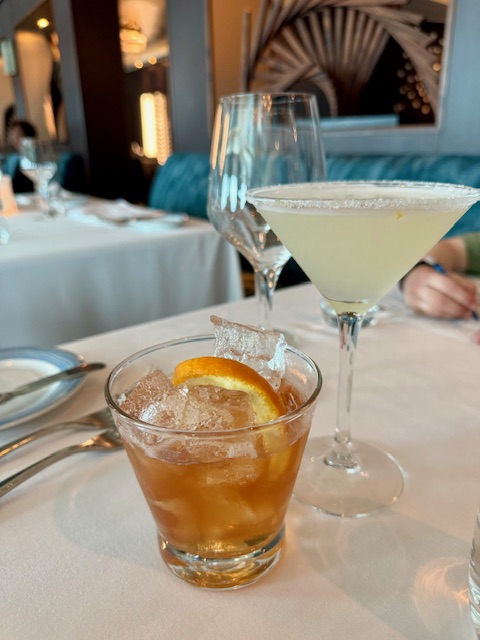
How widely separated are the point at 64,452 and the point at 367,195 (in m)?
0.37

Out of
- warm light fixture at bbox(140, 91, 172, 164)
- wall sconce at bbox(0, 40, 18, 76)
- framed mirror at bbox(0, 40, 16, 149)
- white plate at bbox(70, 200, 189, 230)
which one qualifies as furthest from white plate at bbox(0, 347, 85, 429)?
warm light fixture at bbox(140, 91, 172, 164)

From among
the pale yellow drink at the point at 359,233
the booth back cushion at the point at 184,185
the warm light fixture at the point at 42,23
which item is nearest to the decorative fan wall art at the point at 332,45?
the booth back cushion at the point at 184,185

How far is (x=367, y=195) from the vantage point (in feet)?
1.55

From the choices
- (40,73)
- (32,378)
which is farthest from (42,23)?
(32,378)

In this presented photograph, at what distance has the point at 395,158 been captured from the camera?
5.91 ft

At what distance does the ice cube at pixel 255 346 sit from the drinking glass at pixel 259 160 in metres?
0.30

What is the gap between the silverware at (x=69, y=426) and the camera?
1.42 ft

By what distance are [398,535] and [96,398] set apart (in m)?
0.34

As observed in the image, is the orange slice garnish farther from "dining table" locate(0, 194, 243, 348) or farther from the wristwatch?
"dining table" locate(0, 194, 243, 348)

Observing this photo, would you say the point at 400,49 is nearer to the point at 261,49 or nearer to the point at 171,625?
the point at 261,49

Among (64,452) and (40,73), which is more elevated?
(40,73)

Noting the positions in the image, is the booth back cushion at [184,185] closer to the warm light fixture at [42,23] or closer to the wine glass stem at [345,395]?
the wine glass stem at [345,395]

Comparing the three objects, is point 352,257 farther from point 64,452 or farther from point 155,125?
point 155,125

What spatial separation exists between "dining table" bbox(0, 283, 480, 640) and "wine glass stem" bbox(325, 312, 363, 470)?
42mm
